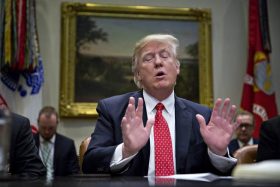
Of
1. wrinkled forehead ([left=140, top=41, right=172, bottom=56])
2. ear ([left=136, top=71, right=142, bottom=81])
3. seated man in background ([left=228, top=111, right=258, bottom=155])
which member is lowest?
seated man in background ([left=228, top=111, right=258, bottom=155])

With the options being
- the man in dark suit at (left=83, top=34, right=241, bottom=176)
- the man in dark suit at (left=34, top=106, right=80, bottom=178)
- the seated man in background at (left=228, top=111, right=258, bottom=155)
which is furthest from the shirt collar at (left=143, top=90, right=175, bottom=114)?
the seated man in background at (left=228, top=111, right=258, bottom=155)

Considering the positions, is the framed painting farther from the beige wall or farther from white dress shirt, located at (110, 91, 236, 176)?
white dress shirt, located at (110, 91, 236, 176)

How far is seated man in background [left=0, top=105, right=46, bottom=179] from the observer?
2.61 metres

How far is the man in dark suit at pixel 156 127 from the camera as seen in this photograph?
2.19 metres

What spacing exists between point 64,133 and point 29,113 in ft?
2.12

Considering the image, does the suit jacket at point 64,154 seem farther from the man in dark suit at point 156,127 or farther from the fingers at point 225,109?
the fingers at point 225,109

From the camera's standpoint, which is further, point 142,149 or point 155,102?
point 155,102

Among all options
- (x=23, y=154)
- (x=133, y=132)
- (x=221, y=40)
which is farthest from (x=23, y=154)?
(x=221, y=40)

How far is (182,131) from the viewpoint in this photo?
251 cm

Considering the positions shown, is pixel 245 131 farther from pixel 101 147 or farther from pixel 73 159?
pixel 101 147

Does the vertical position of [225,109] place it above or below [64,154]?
above

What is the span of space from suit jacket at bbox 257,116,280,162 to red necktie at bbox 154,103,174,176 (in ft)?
1.70

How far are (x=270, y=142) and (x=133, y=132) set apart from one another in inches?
33.3

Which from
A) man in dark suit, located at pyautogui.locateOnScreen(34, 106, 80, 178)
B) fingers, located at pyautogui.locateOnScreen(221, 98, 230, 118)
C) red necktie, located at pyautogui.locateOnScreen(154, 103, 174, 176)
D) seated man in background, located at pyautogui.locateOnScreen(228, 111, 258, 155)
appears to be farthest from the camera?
seated man in background, located at pyautogui.locateOnScreen(228, 111, 258, 155)
